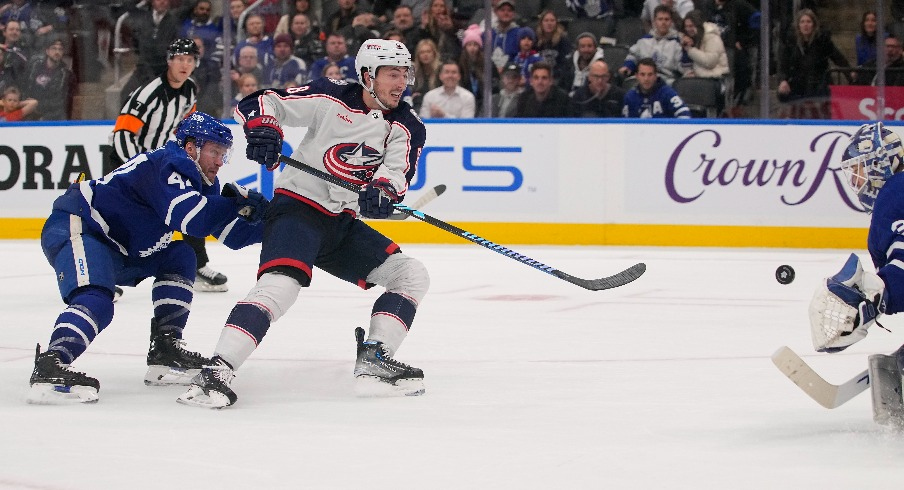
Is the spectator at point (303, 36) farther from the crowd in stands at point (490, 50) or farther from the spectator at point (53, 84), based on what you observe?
the spectator at point (53, 84)

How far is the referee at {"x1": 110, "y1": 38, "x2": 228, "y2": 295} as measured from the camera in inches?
225

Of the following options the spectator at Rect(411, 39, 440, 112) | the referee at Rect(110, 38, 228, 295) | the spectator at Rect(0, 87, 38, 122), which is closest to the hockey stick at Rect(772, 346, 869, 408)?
the referee at Rect(110, 38, 228, 295)

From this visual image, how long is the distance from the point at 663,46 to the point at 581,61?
540mm

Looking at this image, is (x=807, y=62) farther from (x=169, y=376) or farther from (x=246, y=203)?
(x=169, y=376)

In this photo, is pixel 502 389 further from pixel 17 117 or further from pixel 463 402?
pixel 17 117

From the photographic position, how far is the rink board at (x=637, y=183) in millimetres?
8109

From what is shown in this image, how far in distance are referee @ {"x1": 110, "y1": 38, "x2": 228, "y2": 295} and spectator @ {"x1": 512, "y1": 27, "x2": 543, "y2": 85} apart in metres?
3.14

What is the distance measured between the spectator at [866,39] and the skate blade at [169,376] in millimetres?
5865

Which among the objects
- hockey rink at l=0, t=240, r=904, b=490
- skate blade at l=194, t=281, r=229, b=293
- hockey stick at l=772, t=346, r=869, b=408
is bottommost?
skate blade at l=194, t=281, r=229, b=293

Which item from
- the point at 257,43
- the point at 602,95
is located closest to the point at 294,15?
the point at 257,43

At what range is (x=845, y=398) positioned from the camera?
9.66ft

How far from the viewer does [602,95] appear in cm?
839

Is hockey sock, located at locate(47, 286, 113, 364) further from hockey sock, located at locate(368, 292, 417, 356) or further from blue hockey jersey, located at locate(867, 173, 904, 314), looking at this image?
blue hockey jersey, located at locate(867, 173, 904, 314)

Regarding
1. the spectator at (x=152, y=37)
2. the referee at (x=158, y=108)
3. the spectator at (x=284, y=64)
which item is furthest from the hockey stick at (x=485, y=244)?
the spectator at (x=152, y=37)
